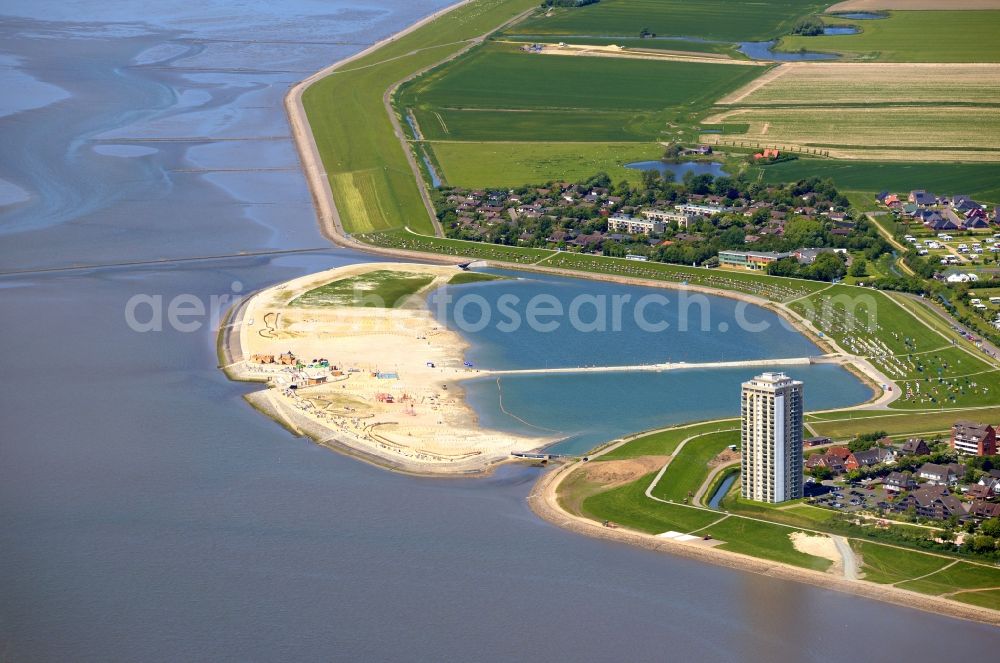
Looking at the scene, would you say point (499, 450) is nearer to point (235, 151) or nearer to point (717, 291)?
point (717, 291)

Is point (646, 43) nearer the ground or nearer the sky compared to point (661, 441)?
nearer the sky

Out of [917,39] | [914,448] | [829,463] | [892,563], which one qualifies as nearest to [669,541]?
[892,563]

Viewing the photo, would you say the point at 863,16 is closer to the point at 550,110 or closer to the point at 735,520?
the point at 550,110

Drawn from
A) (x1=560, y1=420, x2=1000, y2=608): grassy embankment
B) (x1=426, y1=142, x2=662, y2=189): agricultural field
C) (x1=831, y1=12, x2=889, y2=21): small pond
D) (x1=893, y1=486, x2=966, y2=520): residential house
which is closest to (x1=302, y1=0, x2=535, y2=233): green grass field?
(x1=426, y1=142, x2=662, y2=189): agricultural field

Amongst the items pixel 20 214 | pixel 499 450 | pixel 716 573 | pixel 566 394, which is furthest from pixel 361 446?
pixel 20 214

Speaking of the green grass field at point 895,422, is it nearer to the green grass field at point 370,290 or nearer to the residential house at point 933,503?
the residential house at point 933,503

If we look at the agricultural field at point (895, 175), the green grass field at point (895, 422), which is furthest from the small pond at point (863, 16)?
the green grass field at point (895, 422)
